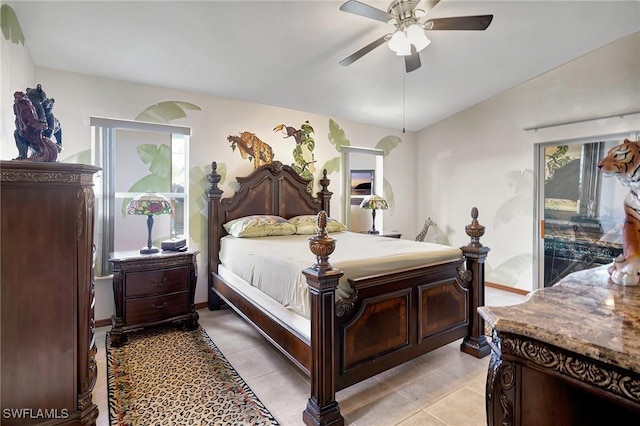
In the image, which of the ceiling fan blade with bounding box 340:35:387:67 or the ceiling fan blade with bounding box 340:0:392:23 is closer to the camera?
the ceiling fan blade with bounding box 340:0:392:23

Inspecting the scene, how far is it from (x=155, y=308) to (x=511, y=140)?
502cm

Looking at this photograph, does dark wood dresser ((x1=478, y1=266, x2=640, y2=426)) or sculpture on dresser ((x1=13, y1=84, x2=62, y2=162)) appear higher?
sculpture on dresser ((x1=13, y1=84, x2=62, y2=162))

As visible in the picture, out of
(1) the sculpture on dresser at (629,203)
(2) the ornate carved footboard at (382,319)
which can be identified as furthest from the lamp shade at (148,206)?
(1) the sculpture on dresser at (629,203)

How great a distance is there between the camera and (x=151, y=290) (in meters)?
3.10

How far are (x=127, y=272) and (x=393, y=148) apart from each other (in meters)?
4.49

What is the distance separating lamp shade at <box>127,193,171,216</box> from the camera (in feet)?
9.88

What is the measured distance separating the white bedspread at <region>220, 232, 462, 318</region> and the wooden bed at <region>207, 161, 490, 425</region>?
0.25 ft

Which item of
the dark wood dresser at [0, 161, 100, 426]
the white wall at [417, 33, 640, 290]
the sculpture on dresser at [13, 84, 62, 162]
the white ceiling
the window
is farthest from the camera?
the white wall at [417, 33, 640, 290]

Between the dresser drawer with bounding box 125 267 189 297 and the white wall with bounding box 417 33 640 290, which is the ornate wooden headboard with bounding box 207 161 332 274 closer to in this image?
the dresser drawer with bounding box 125 267 189 297

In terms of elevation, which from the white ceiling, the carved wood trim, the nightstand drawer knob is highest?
the white ceiling

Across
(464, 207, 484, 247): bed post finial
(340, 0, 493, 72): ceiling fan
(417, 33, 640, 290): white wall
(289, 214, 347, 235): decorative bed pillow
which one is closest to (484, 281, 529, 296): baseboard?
(417, 33, 640, 290): white wall

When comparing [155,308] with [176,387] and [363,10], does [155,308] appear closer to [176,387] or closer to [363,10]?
[176,387]

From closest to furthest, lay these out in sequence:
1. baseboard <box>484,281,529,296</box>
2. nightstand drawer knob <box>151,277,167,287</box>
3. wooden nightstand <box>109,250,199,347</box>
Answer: wooden nightstand <box>109,250,199,347</box>
nightstand drawer knob <box>151,277,167,287</box>
baseboard <box>484,281,529,296</box>

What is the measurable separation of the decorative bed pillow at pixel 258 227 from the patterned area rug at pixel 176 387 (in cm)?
116
